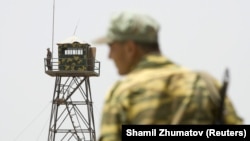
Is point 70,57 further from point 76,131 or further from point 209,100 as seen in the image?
point 209,100

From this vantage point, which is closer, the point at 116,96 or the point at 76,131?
the point at 116,96

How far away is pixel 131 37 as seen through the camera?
7828 mm

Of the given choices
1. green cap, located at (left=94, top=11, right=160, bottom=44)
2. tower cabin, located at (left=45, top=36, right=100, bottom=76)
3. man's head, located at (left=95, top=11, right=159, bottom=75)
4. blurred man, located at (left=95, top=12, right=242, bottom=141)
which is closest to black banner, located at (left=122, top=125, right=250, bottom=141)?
blurred man, located at (left=95, top=12, right=242, bottom=141)

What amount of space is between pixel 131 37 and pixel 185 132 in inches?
34.4

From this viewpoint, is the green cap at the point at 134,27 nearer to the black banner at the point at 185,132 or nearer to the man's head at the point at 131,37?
the man's head at the point at 131,37

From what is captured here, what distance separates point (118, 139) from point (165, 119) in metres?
0.40

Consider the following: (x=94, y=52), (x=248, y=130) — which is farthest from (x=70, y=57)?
(x=248, y=130)

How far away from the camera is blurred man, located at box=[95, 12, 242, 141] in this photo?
25.0ft

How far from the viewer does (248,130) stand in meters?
8.29

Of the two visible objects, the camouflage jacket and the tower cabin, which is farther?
the tower cabin

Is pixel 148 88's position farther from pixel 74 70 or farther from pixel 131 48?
pixel 74 70

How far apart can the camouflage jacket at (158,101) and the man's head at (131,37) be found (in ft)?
0.59

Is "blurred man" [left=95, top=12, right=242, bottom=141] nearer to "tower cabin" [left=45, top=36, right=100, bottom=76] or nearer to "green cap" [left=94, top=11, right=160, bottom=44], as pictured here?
"green cap" [left=94, top=11, right=160, bottom=44]

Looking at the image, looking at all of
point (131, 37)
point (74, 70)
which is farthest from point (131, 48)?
point (74, 70)
